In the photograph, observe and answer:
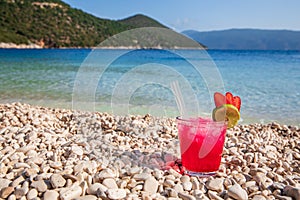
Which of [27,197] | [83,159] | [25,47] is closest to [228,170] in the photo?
[83,159]

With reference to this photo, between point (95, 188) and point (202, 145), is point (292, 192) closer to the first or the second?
point (202, 145)

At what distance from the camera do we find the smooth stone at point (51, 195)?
84.5 inches

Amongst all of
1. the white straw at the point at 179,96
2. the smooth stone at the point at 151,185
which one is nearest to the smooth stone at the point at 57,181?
the smooth stone at the point at 151,185

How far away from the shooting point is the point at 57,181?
2.29 m

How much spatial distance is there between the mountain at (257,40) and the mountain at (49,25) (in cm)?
2823

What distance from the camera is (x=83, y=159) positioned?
2.92 metres

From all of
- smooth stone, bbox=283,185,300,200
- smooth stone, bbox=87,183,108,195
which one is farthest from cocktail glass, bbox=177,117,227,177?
smooth stone, bbox=87,183,108,195

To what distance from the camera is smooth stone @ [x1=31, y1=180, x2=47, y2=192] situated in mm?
2244

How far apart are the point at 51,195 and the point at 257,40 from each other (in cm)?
10638

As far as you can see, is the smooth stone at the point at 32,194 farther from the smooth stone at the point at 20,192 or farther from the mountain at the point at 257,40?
the mountain at the point at 257,40

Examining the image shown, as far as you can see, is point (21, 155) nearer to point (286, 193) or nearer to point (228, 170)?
point (228, 170)

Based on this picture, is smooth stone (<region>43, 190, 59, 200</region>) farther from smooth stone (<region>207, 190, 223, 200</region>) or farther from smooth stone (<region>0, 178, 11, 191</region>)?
smooth stone (<region>207, 190, 223, 200</region>)

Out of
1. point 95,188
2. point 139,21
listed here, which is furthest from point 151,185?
point 139,21

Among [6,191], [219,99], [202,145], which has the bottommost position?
[6,191]
